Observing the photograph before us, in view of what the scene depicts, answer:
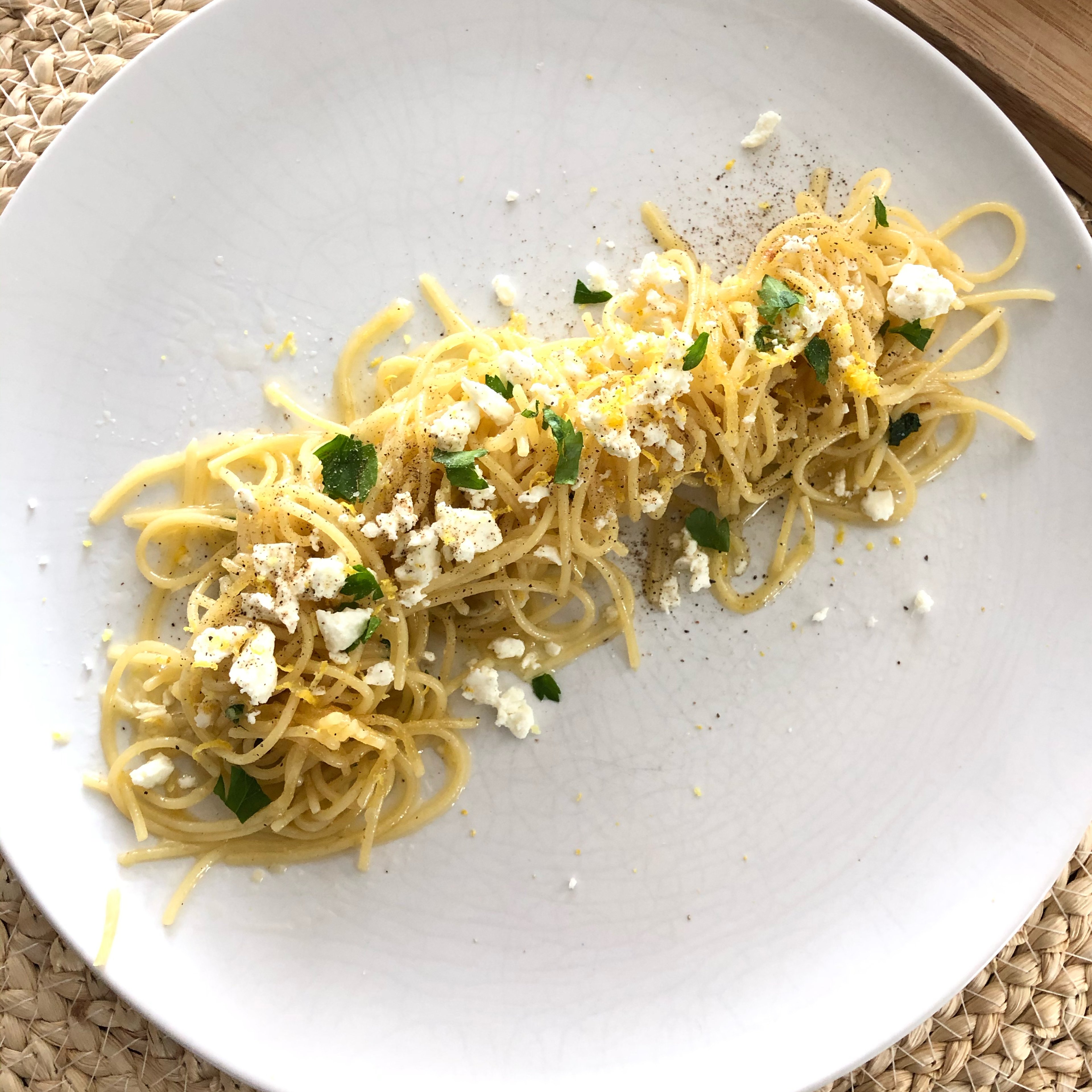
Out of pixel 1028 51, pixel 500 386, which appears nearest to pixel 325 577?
pixel 500 386

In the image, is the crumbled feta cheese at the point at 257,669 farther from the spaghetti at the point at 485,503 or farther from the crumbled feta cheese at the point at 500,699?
the crumbled feta cheese at the point at 500,699

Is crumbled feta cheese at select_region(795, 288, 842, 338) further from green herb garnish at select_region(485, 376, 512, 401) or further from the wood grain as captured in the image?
the wood grain

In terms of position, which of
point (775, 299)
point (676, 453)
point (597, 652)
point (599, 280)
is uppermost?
point (599, 280)

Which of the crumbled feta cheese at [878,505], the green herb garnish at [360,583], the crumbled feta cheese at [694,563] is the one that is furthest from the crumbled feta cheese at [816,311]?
the green herb garnish at [360,583]

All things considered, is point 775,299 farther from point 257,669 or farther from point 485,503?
point 257,669

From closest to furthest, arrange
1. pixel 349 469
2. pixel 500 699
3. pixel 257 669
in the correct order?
pixel 257 669 < pixel 349 469 < pixel 500 699

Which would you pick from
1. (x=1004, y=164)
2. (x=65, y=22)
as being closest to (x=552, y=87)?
Answer: (x=1004, y=164)

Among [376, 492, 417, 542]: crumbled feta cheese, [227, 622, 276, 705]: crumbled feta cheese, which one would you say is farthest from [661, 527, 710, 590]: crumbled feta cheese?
[227, 622, 276, 705]: crumbled feta cheese
